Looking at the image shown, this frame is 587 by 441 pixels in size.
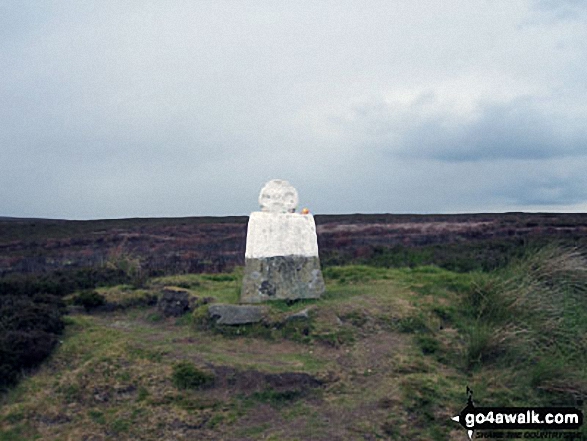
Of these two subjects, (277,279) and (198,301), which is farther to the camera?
(198,301)

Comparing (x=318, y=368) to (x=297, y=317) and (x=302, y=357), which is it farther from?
(x=297, y=317)

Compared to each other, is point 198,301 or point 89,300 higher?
point 198,301

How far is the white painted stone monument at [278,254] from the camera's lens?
11.1m

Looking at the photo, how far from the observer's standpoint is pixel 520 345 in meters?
9.45

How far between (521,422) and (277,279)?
15.6 feet

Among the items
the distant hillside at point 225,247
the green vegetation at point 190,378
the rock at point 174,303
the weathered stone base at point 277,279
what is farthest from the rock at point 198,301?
the distant hillside at point 225,247

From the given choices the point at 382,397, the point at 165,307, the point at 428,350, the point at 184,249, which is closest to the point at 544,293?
the point at 428,350

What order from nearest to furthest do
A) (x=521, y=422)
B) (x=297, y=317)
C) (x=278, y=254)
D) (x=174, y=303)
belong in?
(x=521, y=422), (x=297, y=317), (x=278, y=254), (x=174, y=303)

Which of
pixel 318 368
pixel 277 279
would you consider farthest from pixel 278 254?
pixel 318 368

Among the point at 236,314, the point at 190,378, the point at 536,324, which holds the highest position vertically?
the point at 236,314

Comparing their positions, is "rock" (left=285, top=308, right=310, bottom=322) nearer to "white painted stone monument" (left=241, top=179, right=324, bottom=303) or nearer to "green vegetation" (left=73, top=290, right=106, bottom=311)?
"white painted stone monument" (left=241, top=179, right=324, bottom=303)

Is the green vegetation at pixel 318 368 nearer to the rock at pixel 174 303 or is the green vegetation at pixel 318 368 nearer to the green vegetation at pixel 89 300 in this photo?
the rock at pixel 174 303

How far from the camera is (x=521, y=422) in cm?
775

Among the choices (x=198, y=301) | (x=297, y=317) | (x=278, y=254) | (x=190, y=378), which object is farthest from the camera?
(x=198, y=301)
